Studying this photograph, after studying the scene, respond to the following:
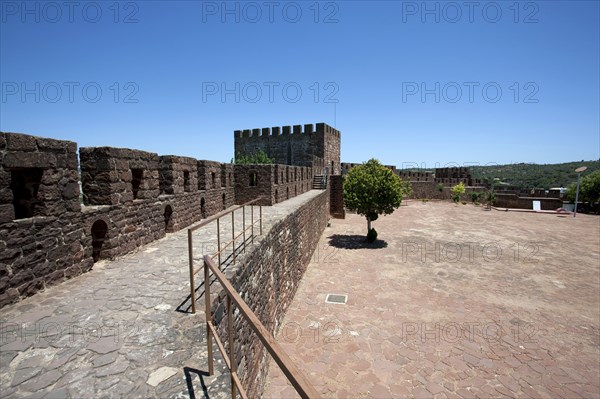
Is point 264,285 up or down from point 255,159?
down

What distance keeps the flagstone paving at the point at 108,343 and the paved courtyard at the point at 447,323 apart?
10.1ft

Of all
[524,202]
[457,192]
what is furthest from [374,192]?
[457,192]

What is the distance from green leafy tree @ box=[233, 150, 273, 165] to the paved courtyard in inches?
544

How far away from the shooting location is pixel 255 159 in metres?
28.2

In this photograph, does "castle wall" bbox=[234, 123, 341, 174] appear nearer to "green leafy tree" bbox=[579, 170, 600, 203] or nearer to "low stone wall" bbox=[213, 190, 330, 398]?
"low stone wall" bbox=[213, 190, 330, 398]

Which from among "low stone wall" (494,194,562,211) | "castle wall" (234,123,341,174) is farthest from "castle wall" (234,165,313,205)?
"low stone wall" (494,194,562,211)

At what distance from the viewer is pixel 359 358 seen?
6316 millimetres

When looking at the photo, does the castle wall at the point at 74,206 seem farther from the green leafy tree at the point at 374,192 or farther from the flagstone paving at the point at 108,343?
the green leafy tree at the point at 374,192

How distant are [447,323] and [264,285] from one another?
17.2ft

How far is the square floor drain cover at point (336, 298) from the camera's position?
8945 millimetres

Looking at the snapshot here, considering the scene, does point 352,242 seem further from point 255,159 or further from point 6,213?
point 255,159

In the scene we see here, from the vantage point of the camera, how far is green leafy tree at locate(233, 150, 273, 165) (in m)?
27.1

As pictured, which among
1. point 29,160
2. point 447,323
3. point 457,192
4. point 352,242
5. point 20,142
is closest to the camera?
point 20,142

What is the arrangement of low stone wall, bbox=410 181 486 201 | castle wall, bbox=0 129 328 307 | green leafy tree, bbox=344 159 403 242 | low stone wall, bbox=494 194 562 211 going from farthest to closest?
low stone wall, bbox=410 181 486 201 → low stone wall, bbox=494 194 562 211 → green leafy tree, bbox=344 159 403 242 → castle wall, bbox=0 129 328 307
